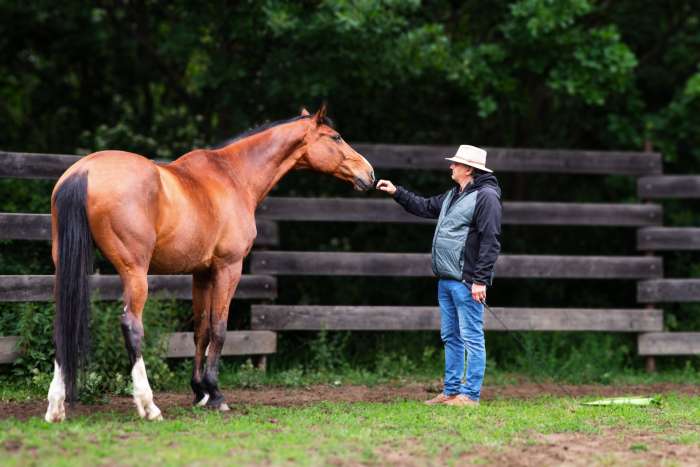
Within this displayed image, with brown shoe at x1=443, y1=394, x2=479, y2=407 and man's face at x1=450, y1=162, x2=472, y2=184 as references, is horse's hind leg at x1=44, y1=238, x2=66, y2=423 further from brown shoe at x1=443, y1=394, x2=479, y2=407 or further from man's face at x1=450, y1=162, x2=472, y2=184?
man's face at x1=450, y1=162, x2=472, y2=184

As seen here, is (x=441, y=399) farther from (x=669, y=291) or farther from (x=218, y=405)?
(x=669, y=291)

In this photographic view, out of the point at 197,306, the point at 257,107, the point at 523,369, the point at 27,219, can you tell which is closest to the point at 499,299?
the point at 523,369

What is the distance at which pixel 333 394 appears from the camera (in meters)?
7.64

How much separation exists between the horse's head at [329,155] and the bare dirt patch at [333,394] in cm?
185

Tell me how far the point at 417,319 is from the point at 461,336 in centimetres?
193

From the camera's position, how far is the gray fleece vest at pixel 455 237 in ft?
22.3

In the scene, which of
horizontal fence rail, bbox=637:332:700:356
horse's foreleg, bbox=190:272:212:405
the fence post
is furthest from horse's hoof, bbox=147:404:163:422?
the fence post

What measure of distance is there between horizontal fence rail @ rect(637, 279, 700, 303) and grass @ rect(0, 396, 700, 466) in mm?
2387

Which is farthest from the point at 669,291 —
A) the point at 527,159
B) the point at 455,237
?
the point at 455,237

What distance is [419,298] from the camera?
1041cm

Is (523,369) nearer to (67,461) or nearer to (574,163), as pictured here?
(574,163)

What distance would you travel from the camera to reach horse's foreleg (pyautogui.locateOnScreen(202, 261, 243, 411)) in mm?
6465

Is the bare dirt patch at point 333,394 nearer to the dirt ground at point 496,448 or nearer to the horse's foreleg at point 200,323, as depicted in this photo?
the dirt ground at point 496,448

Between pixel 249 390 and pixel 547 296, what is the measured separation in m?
4.53
